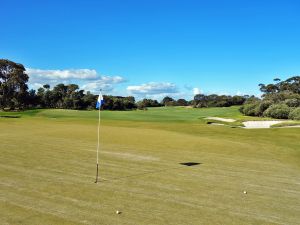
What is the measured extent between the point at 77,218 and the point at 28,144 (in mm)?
18355

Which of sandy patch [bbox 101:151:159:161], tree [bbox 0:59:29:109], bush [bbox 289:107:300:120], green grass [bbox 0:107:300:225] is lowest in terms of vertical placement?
green grass [bbox 0:107:300:225]

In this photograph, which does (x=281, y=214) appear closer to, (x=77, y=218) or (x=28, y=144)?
(x=77, y=218)

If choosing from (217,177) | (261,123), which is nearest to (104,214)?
(217,177)

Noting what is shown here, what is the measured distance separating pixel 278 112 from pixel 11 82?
90.0 m

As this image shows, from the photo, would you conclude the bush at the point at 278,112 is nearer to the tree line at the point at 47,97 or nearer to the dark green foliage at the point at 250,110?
the dark green foliage at the point at 250,110

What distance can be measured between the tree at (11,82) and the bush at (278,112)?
85.0m

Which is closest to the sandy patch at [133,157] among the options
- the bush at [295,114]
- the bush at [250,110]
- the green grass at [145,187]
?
the green grass at [145,187]

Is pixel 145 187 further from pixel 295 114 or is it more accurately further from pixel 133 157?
pixel 295 114

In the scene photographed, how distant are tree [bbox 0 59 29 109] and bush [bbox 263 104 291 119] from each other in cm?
8496

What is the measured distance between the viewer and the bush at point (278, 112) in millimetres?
77125

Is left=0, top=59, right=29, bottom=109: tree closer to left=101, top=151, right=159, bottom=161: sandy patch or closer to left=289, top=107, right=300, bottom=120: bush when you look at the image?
left=289, top=107, right=300, bottom=120: bush

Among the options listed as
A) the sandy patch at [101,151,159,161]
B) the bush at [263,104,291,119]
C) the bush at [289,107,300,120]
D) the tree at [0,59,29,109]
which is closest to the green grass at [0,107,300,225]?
the sandy patch at [101,151,159,161]

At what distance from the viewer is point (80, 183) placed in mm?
14391

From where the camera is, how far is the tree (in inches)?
4545
